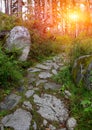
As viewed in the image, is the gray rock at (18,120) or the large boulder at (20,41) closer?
the gray rock at (18,120)

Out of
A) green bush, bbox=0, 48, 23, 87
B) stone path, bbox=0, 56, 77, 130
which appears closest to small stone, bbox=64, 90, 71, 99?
stone path, bbox=0, 56, 77, 130

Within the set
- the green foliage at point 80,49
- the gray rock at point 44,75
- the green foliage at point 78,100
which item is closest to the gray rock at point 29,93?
the green foliage at point 78,100

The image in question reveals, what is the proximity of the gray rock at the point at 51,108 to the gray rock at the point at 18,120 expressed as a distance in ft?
1.24

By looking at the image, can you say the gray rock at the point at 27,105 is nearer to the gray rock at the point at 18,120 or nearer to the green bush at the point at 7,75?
the gray rock at the point at 18,120

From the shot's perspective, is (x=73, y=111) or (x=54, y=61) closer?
(x=73, y=111)

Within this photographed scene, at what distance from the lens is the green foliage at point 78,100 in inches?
198

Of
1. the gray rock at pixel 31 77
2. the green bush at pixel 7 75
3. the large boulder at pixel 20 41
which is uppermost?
the large boulder at pixel 20 41

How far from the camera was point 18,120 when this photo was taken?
497 cm

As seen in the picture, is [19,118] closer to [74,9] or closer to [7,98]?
[7,98]

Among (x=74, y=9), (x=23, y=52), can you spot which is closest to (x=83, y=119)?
(x=23, y=52)

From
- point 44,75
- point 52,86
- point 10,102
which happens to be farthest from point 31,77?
point 10,102

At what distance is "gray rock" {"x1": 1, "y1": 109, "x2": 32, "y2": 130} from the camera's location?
4.81 metres

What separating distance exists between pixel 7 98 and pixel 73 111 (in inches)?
69.6

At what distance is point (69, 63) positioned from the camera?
7324 mm
